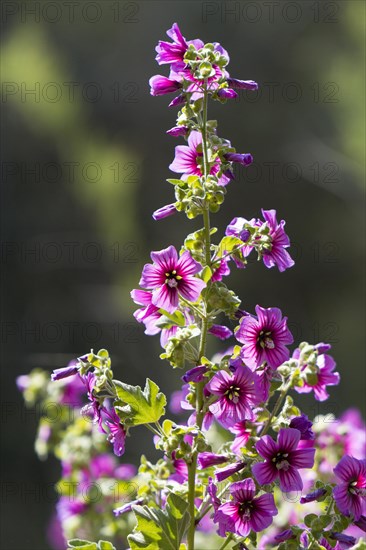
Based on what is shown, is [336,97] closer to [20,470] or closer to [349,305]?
[349,305]

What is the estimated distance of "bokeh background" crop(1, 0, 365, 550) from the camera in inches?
183

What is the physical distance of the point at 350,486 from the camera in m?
0.63

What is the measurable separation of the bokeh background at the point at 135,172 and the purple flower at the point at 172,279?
376cm

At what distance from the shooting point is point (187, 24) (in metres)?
5.26

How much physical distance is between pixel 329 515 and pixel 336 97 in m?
4.44

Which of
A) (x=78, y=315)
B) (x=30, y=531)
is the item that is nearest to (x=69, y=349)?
(x=78, y=315)

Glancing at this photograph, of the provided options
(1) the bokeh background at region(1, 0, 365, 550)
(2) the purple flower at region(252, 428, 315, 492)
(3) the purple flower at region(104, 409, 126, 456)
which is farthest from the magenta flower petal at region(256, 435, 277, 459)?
(1) the bokeh background at region(1, 0, 365, 550)

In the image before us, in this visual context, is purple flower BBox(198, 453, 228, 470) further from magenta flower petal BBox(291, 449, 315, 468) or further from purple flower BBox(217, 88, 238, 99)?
purple flower BBox(217, 88, 238, 99)

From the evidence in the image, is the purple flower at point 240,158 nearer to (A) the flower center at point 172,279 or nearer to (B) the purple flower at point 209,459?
(A) the flower center at point 172,279

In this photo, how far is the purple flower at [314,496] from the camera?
61 centimetres

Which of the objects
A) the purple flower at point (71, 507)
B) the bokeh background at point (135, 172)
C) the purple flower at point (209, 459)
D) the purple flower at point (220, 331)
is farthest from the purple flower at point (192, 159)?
the bokeh background at point (135, 172)

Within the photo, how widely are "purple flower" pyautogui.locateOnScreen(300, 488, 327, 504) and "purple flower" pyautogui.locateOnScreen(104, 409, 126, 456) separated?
0.14 m

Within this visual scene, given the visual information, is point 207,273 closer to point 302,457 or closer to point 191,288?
point 191,288

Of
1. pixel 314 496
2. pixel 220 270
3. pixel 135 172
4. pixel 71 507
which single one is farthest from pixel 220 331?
pixel 135 172
